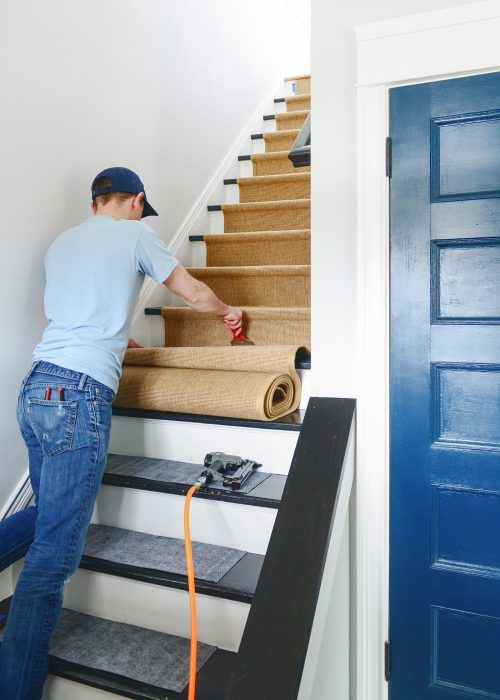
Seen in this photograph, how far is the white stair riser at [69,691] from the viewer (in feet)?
4.94

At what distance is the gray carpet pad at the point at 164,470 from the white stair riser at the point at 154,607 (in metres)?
0.31

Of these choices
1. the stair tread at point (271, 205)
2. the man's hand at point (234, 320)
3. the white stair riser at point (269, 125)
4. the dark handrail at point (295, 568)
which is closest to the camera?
the dark handrail at point (295, 568)

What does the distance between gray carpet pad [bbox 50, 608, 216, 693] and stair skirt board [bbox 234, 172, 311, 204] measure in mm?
2183

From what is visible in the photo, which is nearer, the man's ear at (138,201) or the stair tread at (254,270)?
the man's ear at (138,201)

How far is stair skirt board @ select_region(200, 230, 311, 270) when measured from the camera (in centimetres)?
261

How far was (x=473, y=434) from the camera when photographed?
1.57 meters

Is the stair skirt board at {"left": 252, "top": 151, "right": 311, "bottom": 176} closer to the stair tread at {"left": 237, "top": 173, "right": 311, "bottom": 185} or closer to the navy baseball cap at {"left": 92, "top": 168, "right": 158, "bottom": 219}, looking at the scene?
the stair tread at {"left": 237, "top": 173, "right": 311, "bottom": 185}

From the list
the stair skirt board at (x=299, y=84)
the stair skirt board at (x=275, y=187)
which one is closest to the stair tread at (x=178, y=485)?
the stair skirt board at (x=275, y=187)

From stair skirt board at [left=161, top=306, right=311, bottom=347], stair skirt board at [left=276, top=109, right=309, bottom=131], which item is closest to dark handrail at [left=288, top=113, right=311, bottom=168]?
stair skirt board at [left=161, top=306, right=311, bottom=347]

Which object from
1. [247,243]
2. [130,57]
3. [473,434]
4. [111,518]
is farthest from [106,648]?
[130,57]

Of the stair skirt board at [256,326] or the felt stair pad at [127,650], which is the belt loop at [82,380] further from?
the stair skirt board at [256,326]

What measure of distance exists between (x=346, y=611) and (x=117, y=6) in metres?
2.43

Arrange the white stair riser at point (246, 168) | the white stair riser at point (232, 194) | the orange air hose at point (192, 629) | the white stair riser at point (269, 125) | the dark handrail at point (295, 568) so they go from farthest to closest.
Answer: the white stair riser at point (269, 125) → the white stair riser at point (246, 168) → the white stair riser at point (232, 194) → the orange air hose at point (192, 629) → the dark handrail at point (295, 568)

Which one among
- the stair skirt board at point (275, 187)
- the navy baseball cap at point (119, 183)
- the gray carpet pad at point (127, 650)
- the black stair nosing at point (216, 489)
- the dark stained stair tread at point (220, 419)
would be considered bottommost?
the gray carpet pad at point (127, 650)
